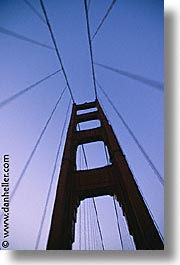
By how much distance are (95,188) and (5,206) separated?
1.20 ft

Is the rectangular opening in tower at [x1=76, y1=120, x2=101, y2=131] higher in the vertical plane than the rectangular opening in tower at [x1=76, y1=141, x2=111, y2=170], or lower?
higher

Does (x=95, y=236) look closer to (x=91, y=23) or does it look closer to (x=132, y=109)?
(x=132, y=109)

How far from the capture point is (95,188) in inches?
73.5

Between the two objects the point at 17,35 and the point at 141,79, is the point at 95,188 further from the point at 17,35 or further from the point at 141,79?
the point at 17,35

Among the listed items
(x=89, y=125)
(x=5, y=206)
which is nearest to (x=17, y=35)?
(x=89, y=125)

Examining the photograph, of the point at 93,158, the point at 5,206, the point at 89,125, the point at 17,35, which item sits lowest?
the point at 5,206

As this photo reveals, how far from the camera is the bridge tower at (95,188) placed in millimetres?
1781

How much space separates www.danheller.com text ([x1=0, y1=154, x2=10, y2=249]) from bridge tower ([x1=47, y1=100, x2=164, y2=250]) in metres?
0.18

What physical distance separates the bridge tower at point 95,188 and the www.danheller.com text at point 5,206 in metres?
0.18

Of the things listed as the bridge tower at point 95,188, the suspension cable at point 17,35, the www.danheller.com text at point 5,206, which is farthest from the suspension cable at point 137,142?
the www.danheller.com text at point 5,206

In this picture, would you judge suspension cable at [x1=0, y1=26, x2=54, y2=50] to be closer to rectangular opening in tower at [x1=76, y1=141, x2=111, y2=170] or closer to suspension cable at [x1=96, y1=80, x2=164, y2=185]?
suspension cable at [x1=96, y1=80, x2=164, y2=185]

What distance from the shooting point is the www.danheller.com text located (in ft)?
6.02

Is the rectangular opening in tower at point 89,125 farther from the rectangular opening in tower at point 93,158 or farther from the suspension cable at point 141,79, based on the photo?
the suspension cable at point 141,79

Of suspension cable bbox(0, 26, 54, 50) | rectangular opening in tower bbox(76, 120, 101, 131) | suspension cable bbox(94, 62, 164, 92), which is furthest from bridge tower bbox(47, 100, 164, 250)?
suspension cable bbox(0, 26, 54, 50)
